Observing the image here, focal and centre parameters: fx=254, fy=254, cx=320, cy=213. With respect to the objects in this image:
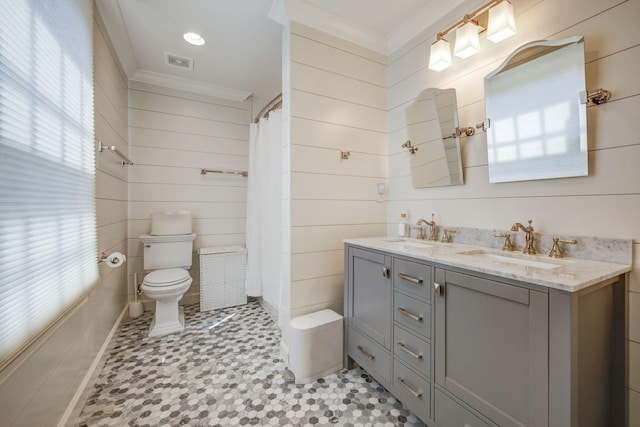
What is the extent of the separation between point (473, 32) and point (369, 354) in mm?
2005

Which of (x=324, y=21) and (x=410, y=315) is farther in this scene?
(x=324, y=21)

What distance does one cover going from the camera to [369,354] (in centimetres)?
159

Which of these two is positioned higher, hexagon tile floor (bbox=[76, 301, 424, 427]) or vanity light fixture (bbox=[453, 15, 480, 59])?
vanity light fixture (bbox=[453, 15, 480, 59])

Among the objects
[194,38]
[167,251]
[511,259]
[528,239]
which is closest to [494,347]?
[511,259]

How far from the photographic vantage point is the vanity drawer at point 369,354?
1.48 metres

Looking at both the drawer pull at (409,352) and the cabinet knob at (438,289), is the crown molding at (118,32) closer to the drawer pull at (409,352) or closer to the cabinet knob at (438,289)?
the cabinet knob at (438,289)

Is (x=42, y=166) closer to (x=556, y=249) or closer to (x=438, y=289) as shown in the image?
(x=438, y=289)

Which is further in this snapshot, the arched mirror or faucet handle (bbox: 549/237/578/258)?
the arched mirror

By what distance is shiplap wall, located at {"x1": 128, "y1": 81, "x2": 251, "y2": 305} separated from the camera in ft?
8.95

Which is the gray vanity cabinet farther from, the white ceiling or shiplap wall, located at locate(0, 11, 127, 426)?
the white ceiling

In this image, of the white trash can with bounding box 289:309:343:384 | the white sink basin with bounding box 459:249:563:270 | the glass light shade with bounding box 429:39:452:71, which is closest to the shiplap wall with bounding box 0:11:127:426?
the white trash can with bounding box 289:309:343:384

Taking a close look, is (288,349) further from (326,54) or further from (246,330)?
(326,54)

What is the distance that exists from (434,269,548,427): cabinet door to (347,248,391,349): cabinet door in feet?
1.08

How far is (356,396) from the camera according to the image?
5.04 feet
